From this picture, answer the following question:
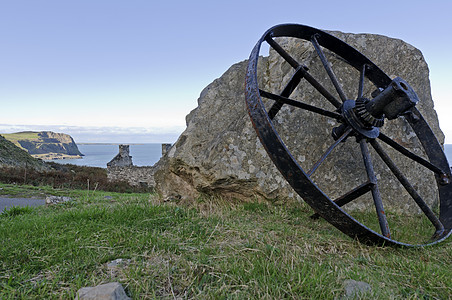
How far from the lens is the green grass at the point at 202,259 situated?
1.90 meters

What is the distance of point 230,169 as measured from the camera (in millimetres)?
4270

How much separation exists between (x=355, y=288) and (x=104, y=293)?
154 centimetres

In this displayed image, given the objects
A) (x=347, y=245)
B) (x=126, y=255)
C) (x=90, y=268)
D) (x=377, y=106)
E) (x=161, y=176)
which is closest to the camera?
(x=90, y=268)

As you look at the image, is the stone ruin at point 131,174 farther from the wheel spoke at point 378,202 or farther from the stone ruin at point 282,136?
the wheel spoke at point 378,202

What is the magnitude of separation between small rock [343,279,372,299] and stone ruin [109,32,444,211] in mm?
2254

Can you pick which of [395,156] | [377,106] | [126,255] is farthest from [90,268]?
[395,156]

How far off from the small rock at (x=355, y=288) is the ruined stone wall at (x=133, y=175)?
21.3 m

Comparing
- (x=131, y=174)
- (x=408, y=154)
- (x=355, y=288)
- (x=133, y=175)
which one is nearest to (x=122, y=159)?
(x=131, y=174)

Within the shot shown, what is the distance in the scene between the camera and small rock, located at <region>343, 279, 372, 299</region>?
1.78 m

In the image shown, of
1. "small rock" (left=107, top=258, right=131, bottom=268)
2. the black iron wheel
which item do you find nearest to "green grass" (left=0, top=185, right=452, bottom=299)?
"small rock" (left=107, top=258, right=131, bottom=268)

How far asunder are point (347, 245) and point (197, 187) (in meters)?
2.43

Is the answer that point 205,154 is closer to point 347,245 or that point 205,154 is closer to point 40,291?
point 347,245

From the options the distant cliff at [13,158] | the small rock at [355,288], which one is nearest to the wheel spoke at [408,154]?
the small rock at [355,288]

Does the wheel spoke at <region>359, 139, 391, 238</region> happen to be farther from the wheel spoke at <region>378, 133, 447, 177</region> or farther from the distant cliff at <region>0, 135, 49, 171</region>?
the distant cliff at <region>0, 135, 49, 171</region>
